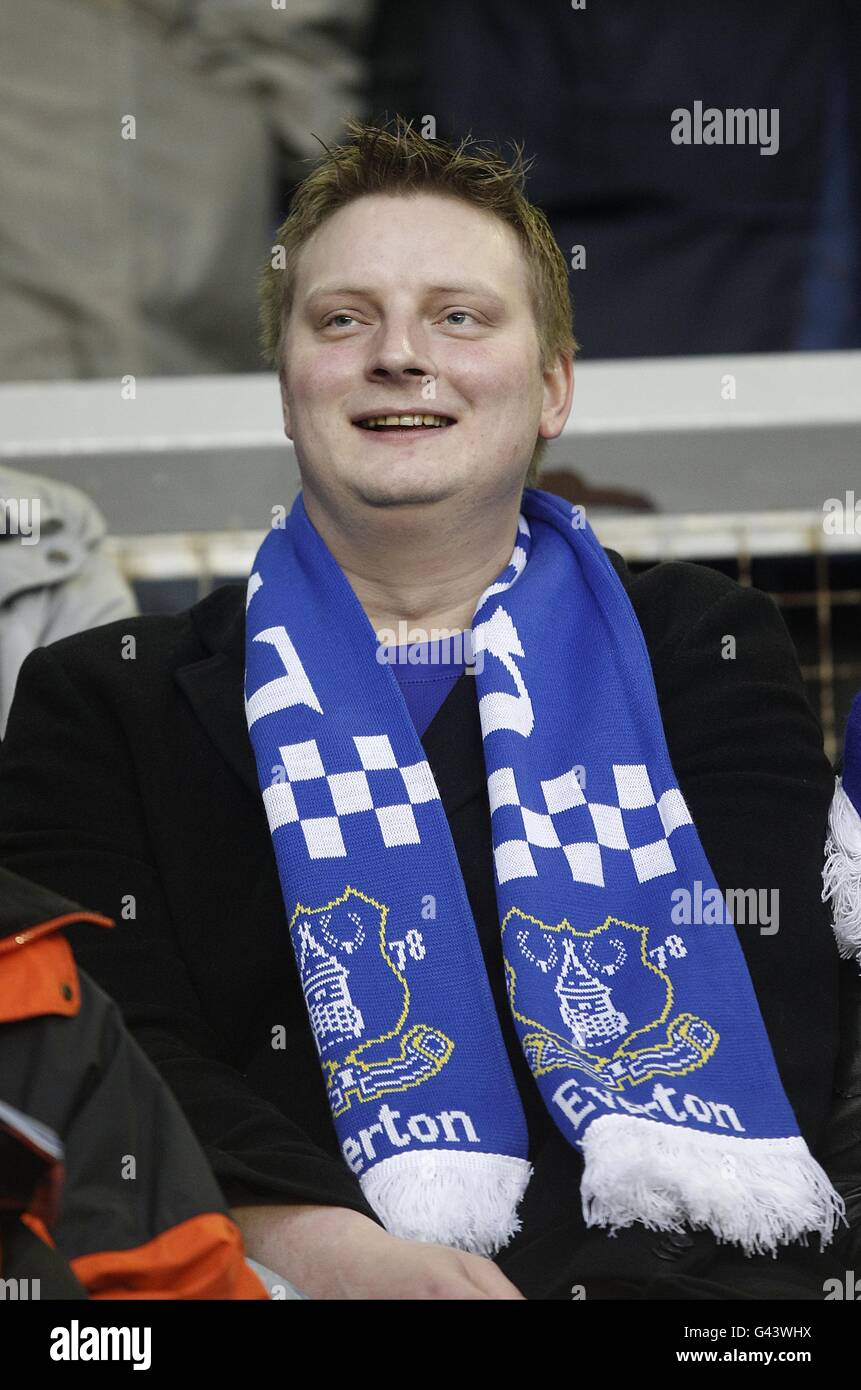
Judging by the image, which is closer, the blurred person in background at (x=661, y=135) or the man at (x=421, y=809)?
the man at (x=421, y=809)

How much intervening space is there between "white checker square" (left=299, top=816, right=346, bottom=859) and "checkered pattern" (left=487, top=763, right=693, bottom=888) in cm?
14

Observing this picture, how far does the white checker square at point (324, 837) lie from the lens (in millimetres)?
1590

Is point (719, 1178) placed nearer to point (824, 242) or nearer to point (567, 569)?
point (567, 569)

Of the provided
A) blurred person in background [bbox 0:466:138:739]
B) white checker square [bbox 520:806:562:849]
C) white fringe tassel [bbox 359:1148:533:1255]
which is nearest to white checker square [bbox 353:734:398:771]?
white checker square [bbox 520:806:562:849]

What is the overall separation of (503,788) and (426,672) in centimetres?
19

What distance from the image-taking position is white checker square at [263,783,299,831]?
1.61 m

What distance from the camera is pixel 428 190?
1.76 metres

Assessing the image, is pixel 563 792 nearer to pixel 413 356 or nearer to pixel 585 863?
pixel 585 863

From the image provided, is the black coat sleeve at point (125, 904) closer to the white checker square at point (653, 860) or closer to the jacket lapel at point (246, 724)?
the jacket lapel at point (246, 724)

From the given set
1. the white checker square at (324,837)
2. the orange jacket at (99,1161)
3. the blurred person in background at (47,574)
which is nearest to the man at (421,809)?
the white checker square at (324,837)

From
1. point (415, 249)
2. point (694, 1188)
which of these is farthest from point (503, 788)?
point (415, 249)

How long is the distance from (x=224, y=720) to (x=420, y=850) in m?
0.25

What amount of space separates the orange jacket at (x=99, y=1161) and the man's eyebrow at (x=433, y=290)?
2.50 ft
